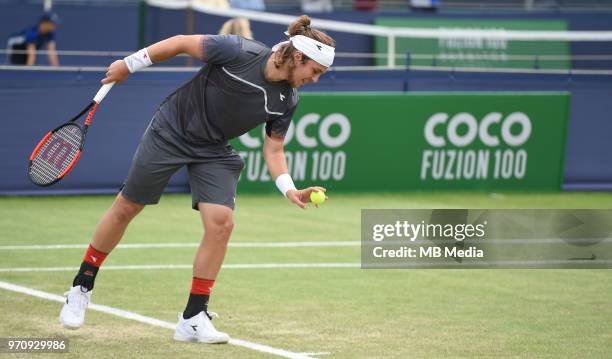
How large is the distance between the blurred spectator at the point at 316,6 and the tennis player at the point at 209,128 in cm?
1602

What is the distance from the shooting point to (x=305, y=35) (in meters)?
7.56

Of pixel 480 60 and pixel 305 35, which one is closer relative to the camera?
pixel 305 35

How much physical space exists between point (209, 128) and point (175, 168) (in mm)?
340

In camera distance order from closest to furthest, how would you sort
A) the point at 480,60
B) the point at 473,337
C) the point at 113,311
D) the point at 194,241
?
the point at 473,337 → the point at 113,311 → the point at 194,241 → the point at 480,60

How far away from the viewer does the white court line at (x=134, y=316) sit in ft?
24.5

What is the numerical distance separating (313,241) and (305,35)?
16.3 ft

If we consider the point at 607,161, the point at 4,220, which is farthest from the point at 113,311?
the point at 607,161

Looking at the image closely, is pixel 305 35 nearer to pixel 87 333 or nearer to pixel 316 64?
pixel 316 64

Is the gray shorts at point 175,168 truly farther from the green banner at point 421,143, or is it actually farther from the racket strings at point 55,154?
the green banner at point 421,143

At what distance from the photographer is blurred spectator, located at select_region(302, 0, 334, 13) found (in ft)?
78.2

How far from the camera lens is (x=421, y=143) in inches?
633

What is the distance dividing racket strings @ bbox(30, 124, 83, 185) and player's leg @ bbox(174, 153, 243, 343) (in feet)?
2.90

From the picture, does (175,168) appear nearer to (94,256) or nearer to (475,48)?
(94,256)

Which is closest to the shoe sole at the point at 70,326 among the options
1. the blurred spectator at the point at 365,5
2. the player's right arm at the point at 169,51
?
the player's right arm at the point at 169,51
